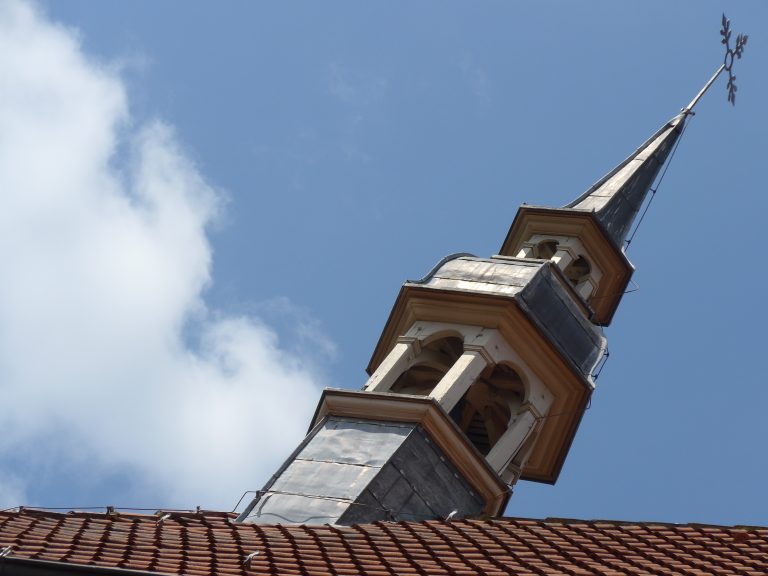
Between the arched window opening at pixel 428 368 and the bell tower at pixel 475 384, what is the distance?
19 millimetres

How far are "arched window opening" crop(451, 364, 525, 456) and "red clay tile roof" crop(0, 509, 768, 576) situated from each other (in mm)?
6892

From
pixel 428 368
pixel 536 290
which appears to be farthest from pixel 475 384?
pixel 536 290

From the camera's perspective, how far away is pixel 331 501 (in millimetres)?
16531

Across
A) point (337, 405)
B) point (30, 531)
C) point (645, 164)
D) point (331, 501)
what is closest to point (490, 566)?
point (30, 531)

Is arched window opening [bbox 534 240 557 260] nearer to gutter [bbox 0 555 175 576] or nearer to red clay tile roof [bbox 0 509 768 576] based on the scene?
red clay tile roof [bbox 0 509 768 576]

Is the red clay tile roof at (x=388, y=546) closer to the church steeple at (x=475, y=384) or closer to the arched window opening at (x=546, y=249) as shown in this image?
the church steeple at (x=475, y=384)

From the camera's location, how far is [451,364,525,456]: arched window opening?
2086 cm

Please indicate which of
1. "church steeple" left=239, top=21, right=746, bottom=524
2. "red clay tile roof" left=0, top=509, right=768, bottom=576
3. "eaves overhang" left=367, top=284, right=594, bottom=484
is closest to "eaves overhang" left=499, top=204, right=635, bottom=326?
"church steeple" left=239, top=21, right=746, bottom=524

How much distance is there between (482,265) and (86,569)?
11446 mm

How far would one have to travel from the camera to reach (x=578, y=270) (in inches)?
955

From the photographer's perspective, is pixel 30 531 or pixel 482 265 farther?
pixel 482 265

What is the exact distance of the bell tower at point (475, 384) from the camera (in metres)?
17.2

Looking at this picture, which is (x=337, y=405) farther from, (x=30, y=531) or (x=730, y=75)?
(x=730, y=75)

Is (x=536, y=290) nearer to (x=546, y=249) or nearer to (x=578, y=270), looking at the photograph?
(x=546, y=249)
